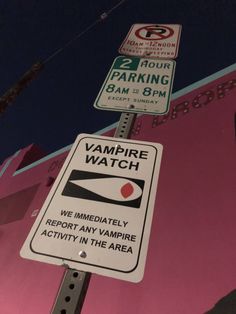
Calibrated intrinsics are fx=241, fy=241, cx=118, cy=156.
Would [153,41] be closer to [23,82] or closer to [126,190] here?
[126,190]

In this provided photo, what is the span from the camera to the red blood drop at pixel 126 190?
2.32ft

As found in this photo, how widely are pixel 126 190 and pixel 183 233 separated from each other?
148 cm

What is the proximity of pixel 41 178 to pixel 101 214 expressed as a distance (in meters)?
4.10

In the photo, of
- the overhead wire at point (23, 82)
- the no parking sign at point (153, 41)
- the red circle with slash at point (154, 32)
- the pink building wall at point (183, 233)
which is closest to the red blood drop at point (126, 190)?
the no parking sign at point (153, 41)

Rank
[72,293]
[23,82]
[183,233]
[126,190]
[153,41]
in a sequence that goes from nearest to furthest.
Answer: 1. [72,293]
2. [126,190]
3. [153,41]
4. [183,233]
5. [23,82]

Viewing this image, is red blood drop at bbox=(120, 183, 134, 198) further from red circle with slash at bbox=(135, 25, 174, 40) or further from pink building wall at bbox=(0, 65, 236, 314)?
pink building wall at bbox=(0, 65, 236, 314)

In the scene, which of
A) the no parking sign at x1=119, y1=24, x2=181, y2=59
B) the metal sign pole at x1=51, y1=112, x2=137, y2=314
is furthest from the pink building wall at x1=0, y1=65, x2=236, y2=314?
the metal sign pole at x1=51, y1=112, x2=137, y2=314

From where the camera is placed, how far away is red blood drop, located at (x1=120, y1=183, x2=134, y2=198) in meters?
0.71

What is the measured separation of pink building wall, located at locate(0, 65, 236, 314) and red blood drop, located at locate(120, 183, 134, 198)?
1300mm

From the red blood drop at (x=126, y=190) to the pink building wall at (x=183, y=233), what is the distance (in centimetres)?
130

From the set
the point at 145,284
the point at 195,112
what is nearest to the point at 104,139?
the point at 145,284

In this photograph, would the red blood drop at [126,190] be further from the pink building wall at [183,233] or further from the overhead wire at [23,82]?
the overhead wire at [23,82]

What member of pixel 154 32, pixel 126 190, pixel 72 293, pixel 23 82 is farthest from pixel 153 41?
pixel 23 82

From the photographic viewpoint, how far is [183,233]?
6.56ft
